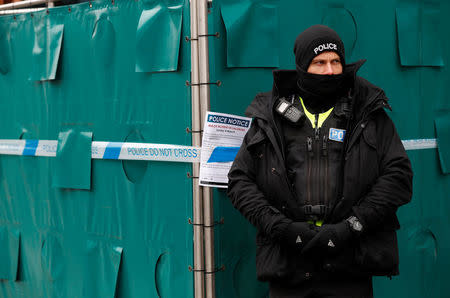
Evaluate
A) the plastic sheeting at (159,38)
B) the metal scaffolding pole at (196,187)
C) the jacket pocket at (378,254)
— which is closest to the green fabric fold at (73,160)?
the plastic sheeting at (159,38)

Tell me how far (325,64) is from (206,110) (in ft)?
3.31

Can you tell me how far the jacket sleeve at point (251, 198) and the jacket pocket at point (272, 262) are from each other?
8cm

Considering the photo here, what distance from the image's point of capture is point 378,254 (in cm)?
293

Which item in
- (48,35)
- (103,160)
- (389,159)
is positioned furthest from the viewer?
(48,35)

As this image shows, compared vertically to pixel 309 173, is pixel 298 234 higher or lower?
lower

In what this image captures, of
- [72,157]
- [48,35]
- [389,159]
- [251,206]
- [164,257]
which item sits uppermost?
[48,35]

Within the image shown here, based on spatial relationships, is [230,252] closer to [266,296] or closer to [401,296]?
[266,296]

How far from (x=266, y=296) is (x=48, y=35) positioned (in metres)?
2.71

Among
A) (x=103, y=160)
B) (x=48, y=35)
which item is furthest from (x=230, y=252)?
(x=48, y=35)

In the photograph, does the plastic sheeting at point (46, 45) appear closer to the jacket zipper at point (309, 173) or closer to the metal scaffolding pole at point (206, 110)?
the metal scaffolding pole at point (206, 110)

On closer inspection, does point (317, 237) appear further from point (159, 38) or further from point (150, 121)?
point (159, 38)

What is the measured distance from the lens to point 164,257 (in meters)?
4.21

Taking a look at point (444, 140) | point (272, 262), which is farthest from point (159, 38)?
point (444, 140)

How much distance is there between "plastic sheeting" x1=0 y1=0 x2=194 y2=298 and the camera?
4.14 m
